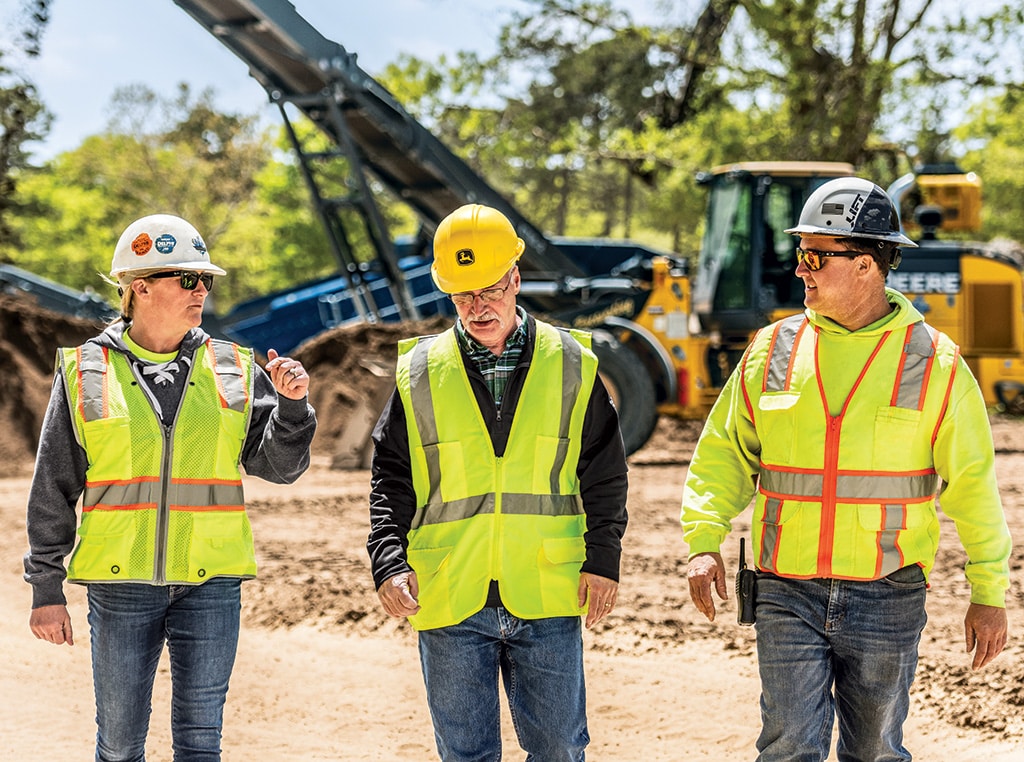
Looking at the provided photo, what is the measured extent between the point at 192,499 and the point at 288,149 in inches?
1331

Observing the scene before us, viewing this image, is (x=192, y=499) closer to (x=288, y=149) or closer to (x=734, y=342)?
(x=734, y=342)

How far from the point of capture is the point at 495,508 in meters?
3.12

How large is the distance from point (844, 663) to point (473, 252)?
1.47 meters

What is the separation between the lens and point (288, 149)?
1406 inches

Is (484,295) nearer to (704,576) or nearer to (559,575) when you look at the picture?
(559,575)

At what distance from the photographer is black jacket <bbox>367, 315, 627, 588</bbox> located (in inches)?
123

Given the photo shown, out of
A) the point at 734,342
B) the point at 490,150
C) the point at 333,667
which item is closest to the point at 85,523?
the point at 333,667

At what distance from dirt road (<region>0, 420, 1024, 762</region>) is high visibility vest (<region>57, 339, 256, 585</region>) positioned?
1.89 m

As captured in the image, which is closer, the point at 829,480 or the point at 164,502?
the point at 829,480

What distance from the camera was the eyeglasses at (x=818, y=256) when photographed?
3.21 meters

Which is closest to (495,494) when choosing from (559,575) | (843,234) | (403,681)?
(559,575)

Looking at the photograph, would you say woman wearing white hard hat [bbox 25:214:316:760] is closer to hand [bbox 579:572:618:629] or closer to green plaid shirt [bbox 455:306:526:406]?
green plaid shirt [bbox 455:306:526:406]

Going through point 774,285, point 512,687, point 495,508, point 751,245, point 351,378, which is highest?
point 751,245

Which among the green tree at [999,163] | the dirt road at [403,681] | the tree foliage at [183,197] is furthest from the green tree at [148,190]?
the dirt road at [403,681]
